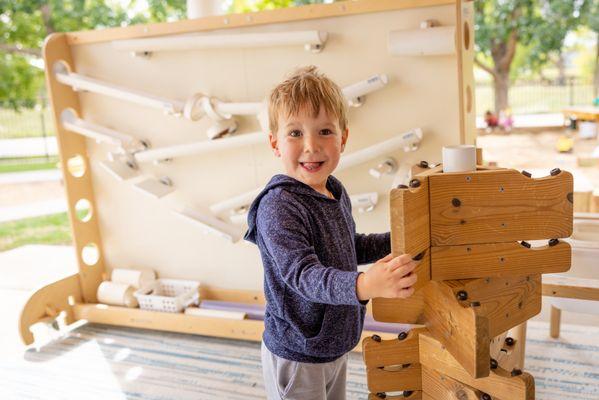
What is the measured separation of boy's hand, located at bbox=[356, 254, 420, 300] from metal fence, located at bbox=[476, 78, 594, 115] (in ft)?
33.3

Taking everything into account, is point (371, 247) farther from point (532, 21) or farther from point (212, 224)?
point (532, 21)

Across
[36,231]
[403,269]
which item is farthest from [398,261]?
[36,231]

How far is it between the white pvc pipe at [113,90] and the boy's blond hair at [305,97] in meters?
1.15

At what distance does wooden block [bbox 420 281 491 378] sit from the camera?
929 mm

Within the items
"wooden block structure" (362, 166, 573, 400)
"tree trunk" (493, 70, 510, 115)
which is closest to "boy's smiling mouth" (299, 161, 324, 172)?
"wooden block structure" (362, 166, 573, 400)

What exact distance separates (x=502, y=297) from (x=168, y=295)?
174 centimetres

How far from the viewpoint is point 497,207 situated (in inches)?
37.5

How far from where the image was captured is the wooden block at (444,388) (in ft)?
3.53

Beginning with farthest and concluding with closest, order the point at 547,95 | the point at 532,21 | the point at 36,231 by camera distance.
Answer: the point at 547,95 → the point at 532,21 → the point at 36,231

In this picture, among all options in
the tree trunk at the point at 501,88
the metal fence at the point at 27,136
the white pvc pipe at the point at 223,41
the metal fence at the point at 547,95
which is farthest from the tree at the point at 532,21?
the metal fence at the point at 27,136

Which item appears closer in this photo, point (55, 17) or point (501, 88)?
point (55, 17)

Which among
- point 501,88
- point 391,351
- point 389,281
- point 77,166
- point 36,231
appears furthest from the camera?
point 501,88

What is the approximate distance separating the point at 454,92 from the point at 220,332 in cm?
122

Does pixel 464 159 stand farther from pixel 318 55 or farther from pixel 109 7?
pixel 109 7
